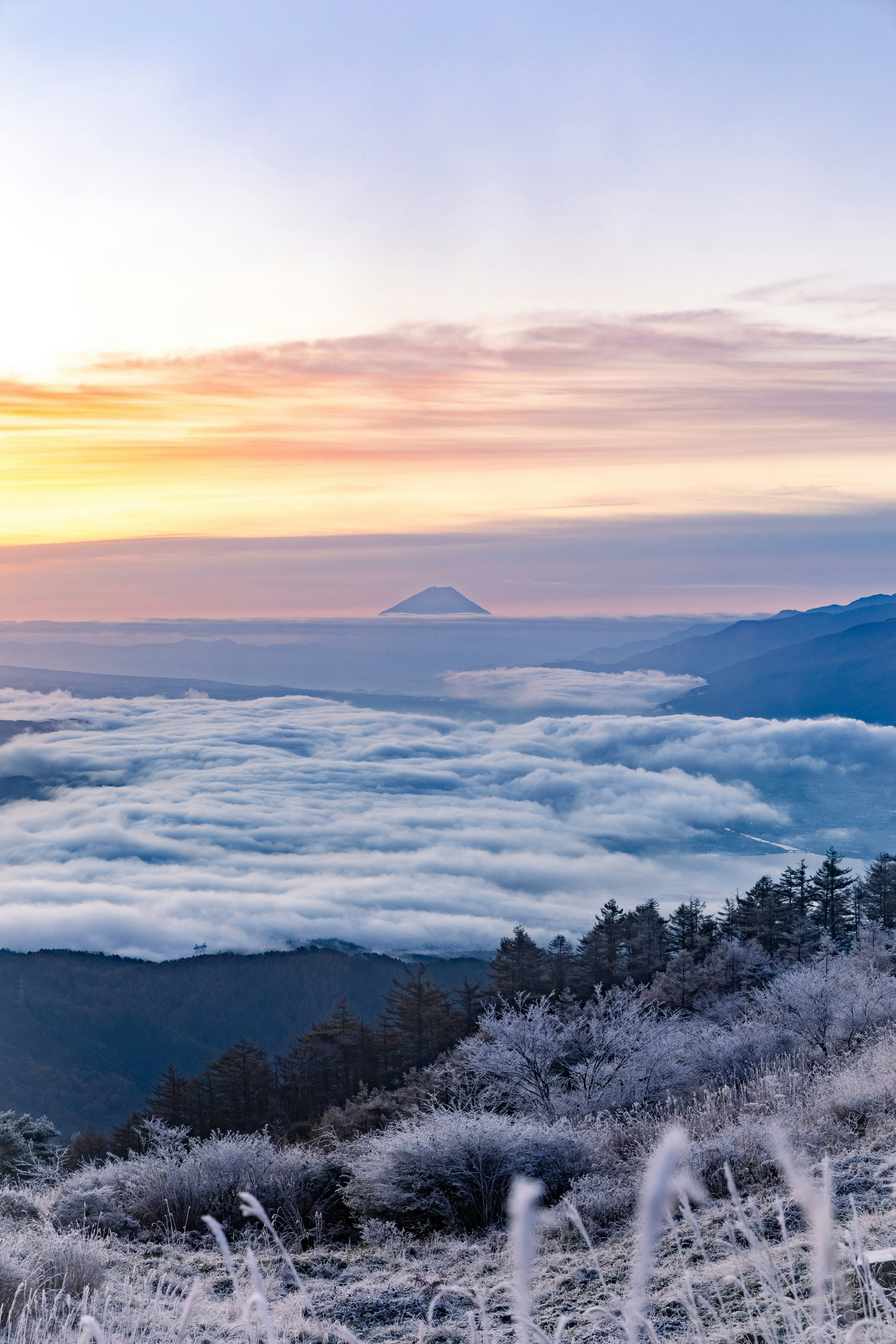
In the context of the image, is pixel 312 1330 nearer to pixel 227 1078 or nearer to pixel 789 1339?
pixel 789 1339

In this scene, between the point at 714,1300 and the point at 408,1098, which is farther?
the point at 408,1098

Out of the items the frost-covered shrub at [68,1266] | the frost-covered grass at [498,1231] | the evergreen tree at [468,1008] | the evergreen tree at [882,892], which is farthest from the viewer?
the evergreen tree at [882,892]

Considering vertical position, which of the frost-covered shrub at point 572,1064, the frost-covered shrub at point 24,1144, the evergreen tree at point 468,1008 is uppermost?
the frost-covered shrub at point 572,1064

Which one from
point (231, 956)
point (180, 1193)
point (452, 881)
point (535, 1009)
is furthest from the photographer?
point (452, 881)

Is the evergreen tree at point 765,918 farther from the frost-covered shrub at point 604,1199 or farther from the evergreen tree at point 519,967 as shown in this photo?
the frost-covered shrub at point 604,1199

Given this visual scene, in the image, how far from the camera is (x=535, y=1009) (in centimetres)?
1930

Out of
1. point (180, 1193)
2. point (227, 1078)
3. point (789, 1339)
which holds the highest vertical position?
point (789, 1339)

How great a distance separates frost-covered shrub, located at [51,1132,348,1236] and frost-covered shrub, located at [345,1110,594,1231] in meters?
0.91

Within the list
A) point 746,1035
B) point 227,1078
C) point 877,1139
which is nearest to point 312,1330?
point 877,1139

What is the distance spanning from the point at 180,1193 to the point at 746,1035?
43.2 feet

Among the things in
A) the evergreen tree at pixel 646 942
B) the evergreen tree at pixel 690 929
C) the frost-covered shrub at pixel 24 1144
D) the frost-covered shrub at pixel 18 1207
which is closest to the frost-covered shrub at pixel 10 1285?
the frost-covered shrub at pixel 18 1207

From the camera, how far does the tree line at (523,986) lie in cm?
3916

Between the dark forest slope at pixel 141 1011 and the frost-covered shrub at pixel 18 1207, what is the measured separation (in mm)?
84785

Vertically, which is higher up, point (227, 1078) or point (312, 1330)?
point (312, 1330)
